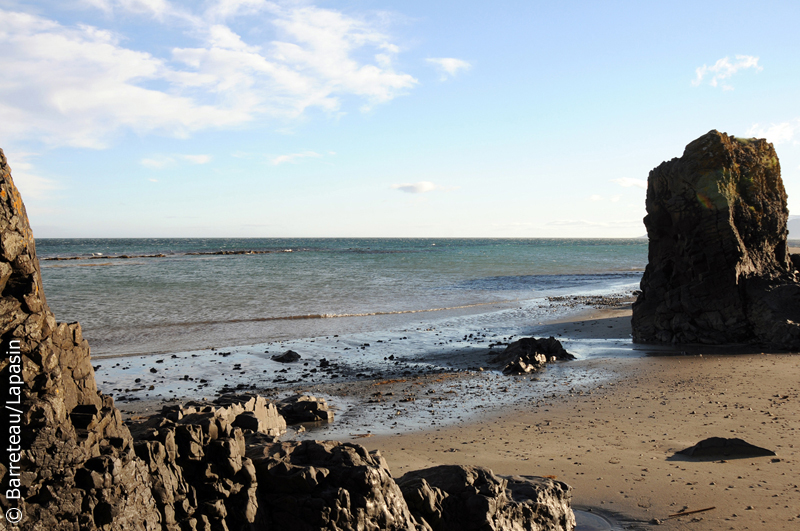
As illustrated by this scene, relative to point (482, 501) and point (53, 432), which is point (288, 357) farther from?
point (53, 432)

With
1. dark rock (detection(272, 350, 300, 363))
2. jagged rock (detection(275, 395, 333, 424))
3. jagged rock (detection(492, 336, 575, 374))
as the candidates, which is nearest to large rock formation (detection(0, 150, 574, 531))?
jagged rock (detection(275, 395, 333, 424))

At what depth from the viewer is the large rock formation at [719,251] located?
15.7 m

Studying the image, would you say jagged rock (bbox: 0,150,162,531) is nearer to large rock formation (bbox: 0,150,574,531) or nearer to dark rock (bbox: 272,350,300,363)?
large rock formation (bbox: 0,150,574,531)

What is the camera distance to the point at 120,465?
3.81 meters

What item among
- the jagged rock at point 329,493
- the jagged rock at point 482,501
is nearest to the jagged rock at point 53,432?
the jagged rock at point 329,493

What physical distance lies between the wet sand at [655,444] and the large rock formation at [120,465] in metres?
2.00

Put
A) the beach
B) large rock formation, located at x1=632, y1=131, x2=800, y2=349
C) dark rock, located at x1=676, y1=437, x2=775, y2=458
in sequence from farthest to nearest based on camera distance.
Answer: large rock formation, located at x1=632, y1=131, x2=800, y2=349
dark rock, located at x1=676, y1=437, x2=775, y2=458
the beach

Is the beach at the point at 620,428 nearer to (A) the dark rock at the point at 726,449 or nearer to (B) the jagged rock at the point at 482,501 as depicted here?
(A) the dark rock at the point at 726,449

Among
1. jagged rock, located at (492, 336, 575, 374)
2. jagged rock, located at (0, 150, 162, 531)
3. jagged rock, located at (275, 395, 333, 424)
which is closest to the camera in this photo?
jagged rock, located at (0, 150, 162, 531)

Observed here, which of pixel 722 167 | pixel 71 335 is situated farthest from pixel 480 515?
pixel 722 167

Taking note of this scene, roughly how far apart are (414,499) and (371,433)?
14.3ft

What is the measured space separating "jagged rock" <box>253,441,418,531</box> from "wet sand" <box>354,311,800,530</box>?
263 centimetres

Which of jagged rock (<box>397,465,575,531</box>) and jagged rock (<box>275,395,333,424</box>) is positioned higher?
jagged rock (<box>397,465,575,531</box>)

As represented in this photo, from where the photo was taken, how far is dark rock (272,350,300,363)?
15.2 metres
